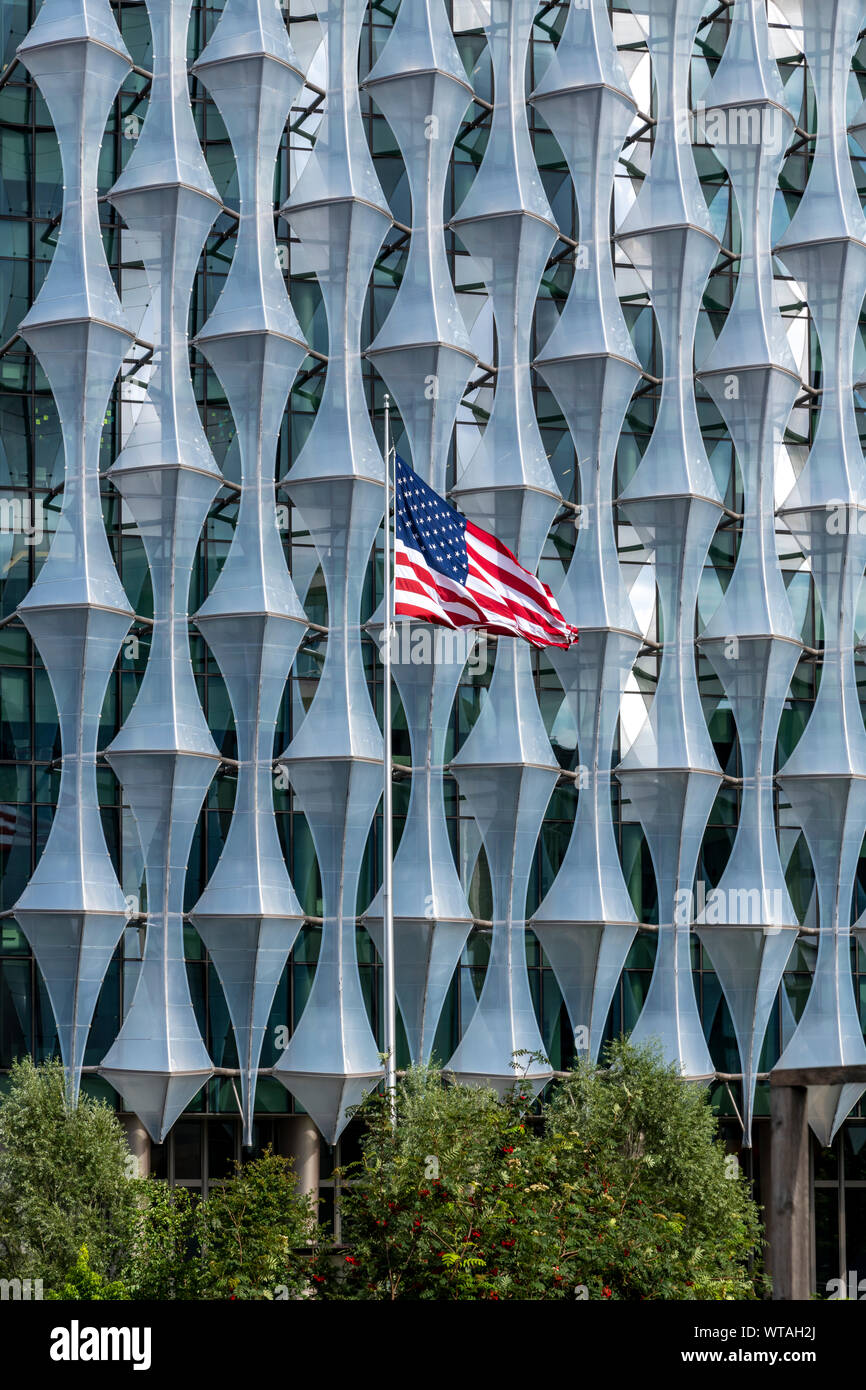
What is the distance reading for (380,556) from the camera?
156 ft

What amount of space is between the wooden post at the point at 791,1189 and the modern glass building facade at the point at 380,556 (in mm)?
25542

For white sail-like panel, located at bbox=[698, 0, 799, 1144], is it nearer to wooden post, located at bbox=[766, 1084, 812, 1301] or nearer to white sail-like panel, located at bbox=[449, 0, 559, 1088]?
white sail-like panel, located at bbox=[449, 0, 559, 1088]

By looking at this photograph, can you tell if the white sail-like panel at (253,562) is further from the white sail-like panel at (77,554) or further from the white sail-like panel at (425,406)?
the white sail-like panel at (425,406)

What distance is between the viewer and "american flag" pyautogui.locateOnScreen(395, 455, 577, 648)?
2966cm

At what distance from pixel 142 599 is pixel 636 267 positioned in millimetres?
15139

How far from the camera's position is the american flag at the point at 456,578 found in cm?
2966

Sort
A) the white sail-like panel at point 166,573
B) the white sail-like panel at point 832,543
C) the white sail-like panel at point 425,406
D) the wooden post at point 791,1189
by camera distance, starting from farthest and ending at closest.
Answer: the white sail-like panel at point 832,543 → the white sail-like panel at point 425,406 → the white sail-like panel at point 166,573 → the wooden post at point 791,1189

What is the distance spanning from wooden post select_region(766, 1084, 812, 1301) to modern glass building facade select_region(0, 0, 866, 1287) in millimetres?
25542

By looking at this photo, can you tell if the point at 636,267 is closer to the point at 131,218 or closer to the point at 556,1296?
the point at 131,218

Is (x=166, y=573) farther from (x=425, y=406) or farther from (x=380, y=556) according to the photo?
(x=425, y=406)

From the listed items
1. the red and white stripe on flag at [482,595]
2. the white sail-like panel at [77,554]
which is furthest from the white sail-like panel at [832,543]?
the red and white stripe on flag at [482,595]

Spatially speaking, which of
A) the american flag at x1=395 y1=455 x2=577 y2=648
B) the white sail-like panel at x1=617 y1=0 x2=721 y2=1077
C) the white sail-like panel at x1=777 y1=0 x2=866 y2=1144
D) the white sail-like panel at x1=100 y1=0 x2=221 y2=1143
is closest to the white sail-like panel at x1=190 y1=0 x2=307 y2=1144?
the white sail-like panel at x1=100 y1=0 x2=221 y2=1143

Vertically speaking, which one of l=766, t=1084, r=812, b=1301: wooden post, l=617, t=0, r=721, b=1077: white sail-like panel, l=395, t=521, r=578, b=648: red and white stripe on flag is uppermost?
l=617, t=0, r=721, b=1077: white sail-like panel
